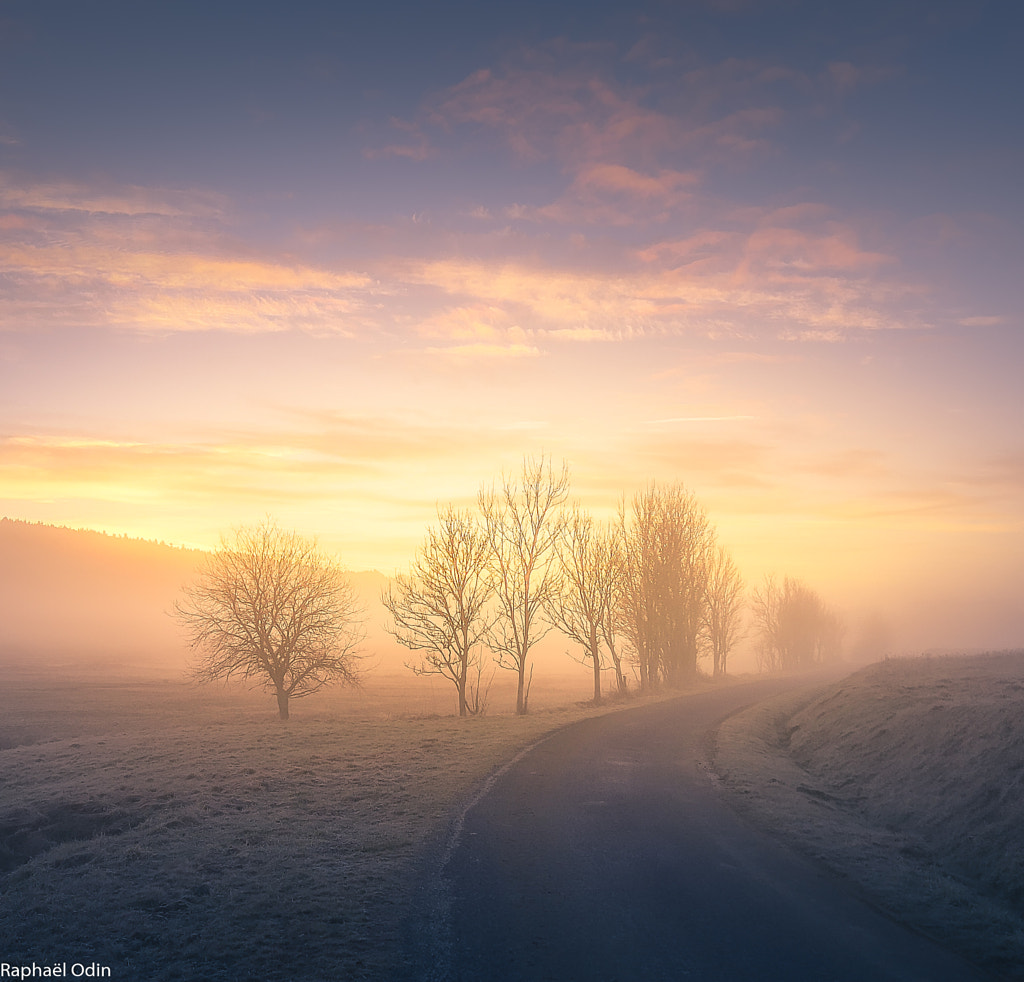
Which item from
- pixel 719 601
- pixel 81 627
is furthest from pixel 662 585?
pixel 81 627

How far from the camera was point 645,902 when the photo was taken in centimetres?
981

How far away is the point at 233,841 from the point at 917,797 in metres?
15.3

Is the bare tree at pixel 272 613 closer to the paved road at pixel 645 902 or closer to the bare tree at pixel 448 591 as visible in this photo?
the bare tree at pixel 448 591

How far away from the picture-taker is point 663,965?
8.02m

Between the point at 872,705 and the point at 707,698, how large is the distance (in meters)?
14.6

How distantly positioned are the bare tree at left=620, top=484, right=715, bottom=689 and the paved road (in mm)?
34090

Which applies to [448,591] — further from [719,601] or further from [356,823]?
[719,601]

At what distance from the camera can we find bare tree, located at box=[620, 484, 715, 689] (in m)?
50.8

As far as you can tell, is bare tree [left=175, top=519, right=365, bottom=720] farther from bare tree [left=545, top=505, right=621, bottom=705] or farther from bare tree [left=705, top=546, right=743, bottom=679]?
bare tree [left=705, top=546, right=743, bottom=679]

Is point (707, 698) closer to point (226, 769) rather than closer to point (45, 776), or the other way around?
point (226, 769)

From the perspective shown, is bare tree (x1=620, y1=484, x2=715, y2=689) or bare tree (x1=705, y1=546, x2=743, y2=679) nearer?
bare tree (x1=620, y1=484, x2=715, y2=689)

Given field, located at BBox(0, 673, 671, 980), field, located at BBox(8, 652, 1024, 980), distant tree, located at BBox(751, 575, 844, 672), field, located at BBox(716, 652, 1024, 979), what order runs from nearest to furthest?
field, located at BBox(0, 673, 671, 980), field, located at BBox(8, 652, 1024, 980), field, located at BBox(716, 652, 1024, 979), distant tree, located at BBox(751, 575, 844, 672)

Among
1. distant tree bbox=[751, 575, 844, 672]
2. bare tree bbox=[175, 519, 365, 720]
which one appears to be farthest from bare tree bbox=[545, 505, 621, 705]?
distant tree bbox=[751, 575, 844, 672]

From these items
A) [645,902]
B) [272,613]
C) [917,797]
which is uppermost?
[272,613]
